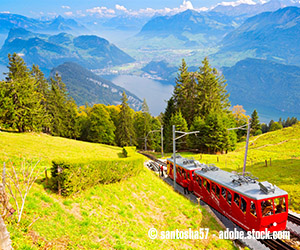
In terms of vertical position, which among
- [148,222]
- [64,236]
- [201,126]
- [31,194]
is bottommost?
[148,222]

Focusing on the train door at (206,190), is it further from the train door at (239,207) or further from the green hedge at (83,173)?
the green hedge at (83,173)

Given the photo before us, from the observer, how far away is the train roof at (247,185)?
47.2 feet

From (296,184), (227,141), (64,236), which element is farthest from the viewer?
(227,141)

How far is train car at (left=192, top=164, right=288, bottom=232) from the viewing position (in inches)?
556

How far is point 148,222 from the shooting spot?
13.9 meters

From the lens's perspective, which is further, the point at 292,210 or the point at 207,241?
the point at 292,210

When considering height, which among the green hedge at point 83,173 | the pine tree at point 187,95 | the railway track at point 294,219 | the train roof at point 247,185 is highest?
the pine tree at point 187,95

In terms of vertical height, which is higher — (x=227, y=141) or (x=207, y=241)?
(x=227, y=141)

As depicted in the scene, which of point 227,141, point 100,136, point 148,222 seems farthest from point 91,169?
point 100,136

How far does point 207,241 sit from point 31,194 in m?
10.9

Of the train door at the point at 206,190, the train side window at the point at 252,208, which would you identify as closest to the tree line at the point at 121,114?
the train door at the point at 206,190

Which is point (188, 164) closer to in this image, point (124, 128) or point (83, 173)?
point (83, 173)

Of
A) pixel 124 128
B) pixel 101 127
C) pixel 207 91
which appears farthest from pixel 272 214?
pixel 101 127

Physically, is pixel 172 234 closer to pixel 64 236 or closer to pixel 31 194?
pixel 64 236
